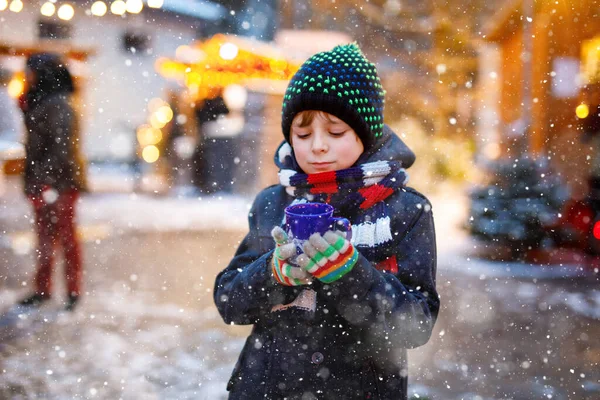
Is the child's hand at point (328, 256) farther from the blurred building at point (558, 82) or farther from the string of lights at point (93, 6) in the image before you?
the string of lights at point (93, 6)

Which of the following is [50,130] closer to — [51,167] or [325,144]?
[51,167]

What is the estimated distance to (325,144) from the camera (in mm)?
1892

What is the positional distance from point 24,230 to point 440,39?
57.0 feet

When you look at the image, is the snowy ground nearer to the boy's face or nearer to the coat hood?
the coat hood

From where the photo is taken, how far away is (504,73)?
1766cm

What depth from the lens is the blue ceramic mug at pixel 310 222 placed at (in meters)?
1.49

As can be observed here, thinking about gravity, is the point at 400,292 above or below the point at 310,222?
below

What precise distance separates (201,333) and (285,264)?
150 inches

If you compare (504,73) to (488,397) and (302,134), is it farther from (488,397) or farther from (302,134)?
(302,134)

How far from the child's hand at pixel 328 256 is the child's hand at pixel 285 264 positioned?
3 cm

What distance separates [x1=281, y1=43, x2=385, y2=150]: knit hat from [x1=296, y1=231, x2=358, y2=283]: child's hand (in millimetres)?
506

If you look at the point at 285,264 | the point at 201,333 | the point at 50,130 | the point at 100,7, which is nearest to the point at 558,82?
the point at 201,333

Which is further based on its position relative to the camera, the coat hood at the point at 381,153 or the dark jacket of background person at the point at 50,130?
the dark jacket of background person at the point at 50,130

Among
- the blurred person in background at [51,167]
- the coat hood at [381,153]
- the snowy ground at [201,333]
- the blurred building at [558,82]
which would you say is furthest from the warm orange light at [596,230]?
the coat hood at [381,153]
